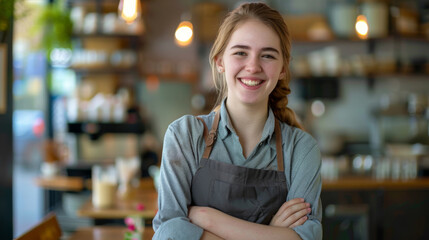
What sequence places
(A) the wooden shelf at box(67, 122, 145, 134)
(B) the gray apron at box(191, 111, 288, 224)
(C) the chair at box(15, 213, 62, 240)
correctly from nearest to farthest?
(B) the gray apron at box(191, 111, 288, 224), (C) the chair at box(15, 213, 62, 240), (A) the wooden shelf at box(67, 122, 145, 134)

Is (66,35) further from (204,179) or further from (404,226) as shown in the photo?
(204,179)

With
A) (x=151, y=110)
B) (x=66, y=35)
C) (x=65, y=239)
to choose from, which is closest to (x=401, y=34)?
(x=151, y=110)

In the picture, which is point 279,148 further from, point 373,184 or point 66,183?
point 66,183

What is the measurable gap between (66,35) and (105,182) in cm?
271

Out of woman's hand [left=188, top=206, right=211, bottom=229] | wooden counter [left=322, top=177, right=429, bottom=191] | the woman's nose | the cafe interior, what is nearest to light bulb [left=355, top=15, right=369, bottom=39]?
the cafe interior

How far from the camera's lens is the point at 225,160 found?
70.1 inches

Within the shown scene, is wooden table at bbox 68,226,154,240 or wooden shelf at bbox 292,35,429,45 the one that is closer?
wooden table at bbox 68,226,154,240

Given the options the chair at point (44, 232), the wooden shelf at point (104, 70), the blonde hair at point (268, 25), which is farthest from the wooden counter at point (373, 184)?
the blonde hair at point (268, 25)

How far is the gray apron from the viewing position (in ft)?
5.69

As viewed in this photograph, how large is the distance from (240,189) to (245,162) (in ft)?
0.33

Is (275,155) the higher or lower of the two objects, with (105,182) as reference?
higher

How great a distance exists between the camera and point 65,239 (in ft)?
8.90

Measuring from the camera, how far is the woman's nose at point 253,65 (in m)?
1.70

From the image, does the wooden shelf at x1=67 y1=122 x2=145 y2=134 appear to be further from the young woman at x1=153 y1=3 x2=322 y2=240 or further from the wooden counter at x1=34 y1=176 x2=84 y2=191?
the young woman at x1=153 y1=3 x2=322 y2=240
